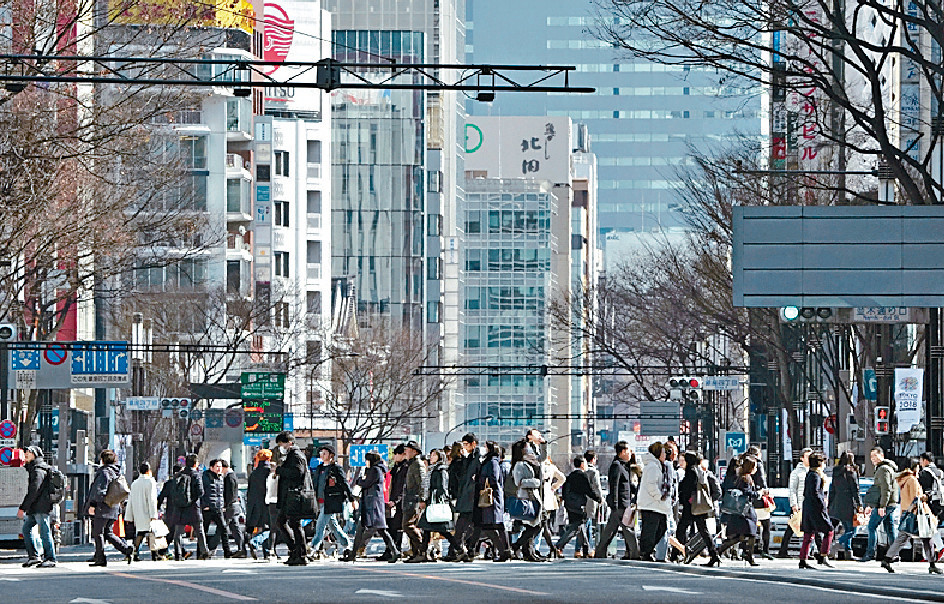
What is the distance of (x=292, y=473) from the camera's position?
26.0m

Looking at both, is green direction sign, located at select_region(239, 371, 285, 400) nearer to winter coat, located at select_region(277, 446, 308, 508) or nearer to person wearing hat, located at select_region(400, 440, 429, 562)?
person wearing hat, located at select_region(400, 440, 429, 562)

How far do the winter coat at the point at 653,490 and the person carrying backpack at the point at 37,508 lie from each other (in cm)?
781

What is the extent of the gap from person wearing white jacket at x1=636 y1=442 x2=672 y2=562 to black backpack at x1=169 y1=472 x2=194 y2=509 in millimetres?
6988

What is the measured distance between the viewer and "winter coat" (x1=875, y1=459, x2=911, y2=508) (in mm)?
30469

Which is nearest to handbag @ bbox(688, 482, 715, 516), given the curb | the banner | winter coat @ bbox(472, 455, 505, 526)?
the curb

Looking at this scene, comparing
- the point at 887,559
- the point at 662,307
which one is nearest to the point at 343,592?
the point at 887,559

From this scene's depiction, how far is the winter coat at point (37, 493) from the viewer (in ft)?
92.7

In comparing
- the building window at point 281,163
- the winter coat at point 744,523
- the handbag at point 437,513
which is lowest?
the winter coat at point 744,523

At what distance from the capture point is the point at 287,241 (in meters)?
117

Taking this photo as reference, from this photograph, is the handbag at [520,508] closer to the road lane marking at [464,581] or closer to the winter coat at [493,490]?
the winter coat at [493,490]

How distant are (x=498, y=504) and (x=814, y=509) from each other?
4067mm

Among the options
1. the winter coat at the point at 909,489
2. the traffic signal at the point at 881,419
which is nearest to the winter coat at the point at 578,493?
the winter coat at the point at 909,489

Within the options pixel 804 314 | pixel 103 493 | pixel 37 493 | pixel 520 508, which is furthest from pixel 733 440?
pixel 37 493

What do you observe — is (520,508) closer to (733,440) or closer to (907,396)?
(907,396)
